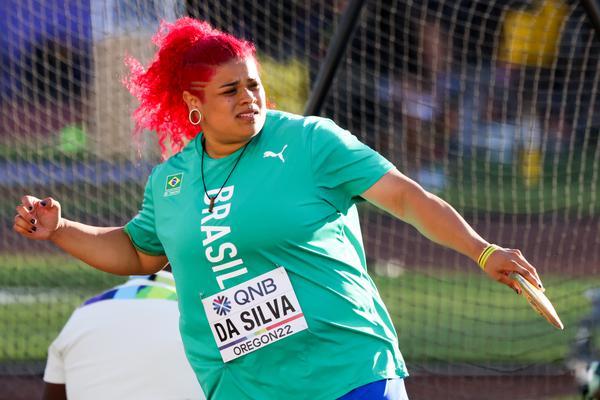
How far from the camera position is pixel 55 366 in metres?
3.86

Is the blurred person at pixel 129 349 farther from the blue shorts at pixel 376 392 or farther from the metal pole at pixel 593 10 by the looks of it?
the metal pole at pixel 593 10

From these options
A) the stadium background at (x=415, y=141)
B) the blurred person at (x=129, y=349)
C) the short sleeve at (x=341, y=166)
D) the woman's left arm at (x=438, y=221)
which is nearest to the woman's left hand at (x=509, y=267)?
the woman's left arm at (x=438, y=221)

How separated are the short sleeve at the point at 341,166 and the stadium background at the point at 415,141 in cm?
270

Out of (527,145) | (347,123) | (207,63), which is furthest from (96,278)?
(207,63)

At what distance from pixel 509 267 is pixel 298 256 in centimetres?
57

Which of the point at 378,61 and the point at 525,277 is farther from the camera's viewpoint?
the point at 378,61

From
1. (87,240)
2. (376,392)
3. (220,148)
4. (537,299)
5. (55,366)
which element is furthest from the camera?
(55,366)

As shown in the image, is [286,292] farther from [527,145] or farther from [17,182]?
[527,145]

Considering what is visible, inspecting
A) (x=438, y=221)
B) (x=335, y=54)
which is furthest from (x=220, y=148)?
(x=335, y=54)

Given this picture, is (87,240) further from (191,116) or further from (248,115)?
(248,115)

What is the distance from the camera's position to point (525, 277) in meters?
2.61

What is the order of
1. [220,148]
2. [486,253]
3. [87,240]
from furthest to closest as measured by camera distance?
1. [87,240]
2. [220,148]
3. [486,253]

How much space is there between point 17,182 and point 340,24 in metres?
3.43

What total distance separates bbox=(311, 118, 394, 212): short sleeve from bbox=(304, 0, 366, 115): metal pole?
2.15m
